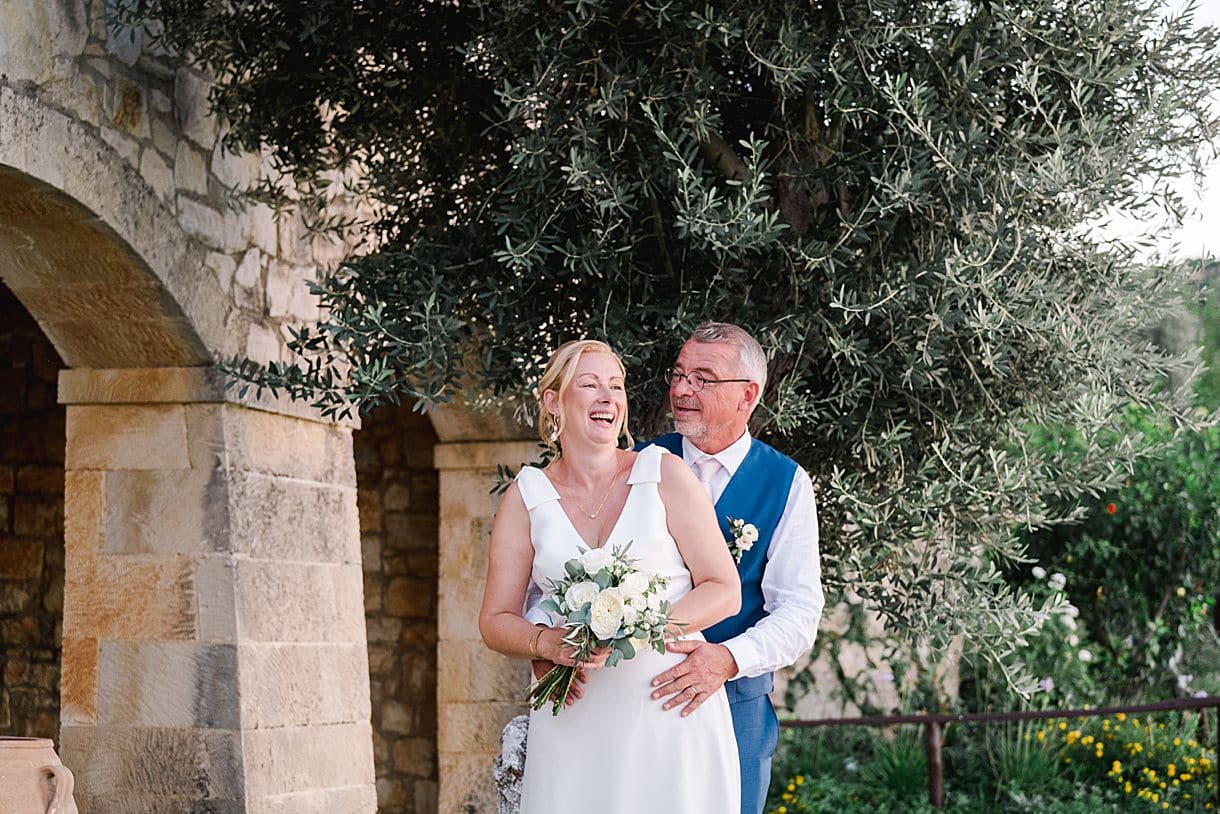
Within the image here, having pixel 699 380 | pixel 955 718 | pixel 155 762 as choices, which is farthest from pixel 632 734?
pixel 955 718

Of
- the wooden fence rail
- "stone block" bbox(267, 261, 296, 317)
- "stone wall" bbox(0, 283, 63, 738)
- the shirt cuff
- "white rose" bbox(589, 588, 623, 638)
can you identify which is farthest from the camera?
the wooden fence rail

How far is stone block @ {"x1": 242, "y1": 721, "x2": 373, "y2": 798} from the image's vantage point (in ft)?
16.6

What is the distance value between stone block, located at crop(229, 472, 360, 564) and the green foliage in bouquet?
0.50m

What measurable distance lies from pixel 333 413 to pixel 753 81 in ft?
5.51

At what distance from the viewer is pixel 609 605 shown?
284cm

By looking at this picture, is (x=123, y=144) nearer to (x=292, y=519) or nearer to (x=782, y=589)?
(x=292, y=519)

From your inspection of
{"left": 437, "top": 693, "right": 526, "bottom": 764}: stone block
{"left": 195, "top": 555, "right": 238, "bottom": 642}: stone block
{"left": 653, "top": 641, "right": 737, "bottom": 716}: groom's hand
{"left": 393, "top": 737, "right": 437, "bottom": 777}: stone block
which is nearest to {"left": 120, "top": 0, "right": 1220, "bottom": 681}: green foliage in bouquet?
{"left": 195, "top": 555, "right": 238, "bottom": 642}: stone block

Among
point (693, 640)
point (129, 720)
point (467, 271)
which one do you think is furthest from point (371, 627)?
point (693, 640)

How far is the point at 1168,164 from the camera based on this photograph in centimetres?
480

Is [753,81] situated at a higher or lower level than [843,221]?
higher

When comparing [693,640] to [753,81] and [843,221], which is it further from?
[753,81]

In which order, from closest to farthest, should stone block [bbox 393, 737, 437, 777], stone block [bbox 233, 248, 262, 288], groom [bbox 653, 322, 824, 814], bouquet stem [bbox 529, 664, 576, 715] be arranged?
bouquet stem [bbox 529, 664, 576, 715] < groom [bbox 653, 322, 824, 814] < stone block [bbox 233, 248, 262, 288] < stone block [bbox 393, 737, 437, 777]

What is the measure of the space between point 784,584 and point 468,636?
3973mm

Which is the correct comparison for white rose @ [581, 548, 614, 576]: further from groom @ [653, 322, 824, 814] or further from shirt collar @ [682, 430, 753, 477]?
shirt collar @ [682, 430, 753, 477]
